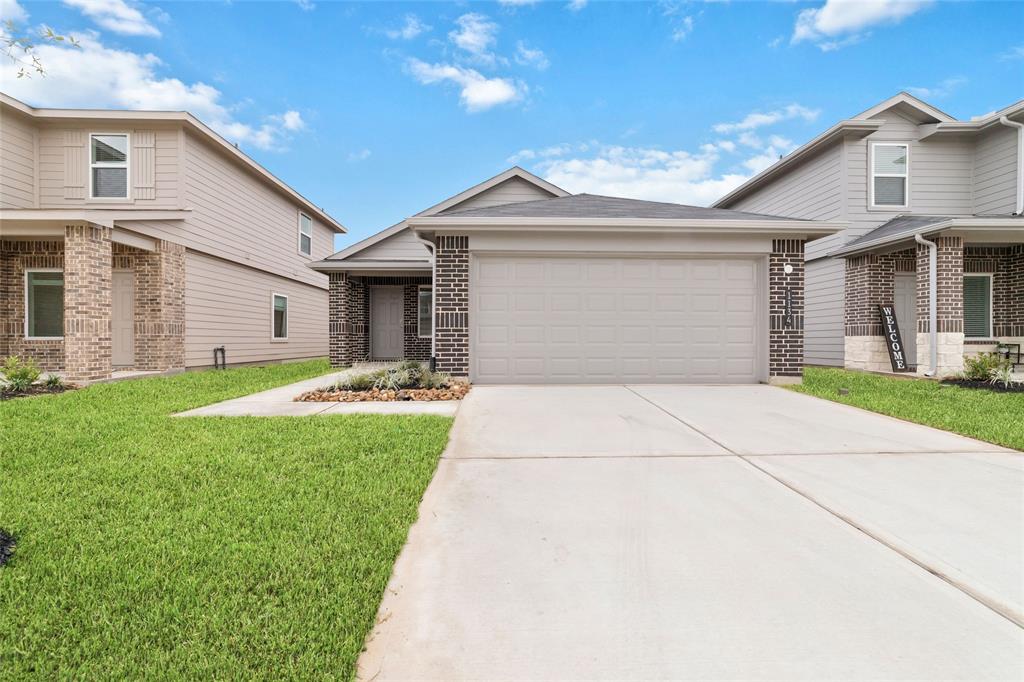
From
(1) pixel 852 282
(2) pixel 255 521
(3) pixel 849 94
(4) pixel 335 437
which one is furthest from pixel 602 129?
(2) pixel 255 521

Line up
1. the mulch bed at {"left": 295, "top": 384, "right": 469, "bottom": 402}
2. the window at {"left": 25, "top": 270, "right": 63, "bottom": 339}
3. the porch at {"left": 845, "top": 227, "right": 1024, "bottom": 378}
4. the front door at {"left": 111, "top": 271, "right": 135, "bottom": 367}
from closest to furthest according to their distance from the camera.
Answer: the mulch bed at {"left": 295, "top": 384, "right": 469, "bottom": 402}, the window at {"left": 25, "top": 270, "right": 63, "bottom": 339}, the front door at {"left": 111, "top": 271, "right": 135, "bottom": 367}, the porch at {"left": 845, "top": 227, "right": 1024, "bottom": 378}

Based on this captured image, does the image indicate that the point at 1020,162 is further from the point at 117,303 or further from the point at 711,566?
the point at 117,303

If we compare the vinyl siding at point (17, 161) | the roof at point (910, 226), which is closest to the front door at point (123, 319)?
the vinyl siding at point (17, 161)

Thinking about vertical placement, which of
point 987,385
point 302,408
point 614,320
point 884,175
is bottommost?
point 302,408

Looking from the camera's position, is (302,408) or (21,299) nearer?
(302,408)

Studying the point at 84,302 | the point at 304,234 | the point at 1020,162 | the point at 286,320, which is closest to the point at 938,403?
the point at 1020,162

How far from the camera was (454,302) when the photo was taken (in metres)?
8.74

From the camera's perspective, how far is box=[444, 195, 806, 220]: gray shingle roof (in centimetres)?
876

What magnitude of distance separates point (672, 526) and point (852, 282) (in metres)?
12.4

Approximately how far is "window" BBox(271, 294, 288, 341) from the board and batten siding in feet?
56.6

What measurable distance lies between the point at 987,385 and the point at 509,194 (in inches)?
453

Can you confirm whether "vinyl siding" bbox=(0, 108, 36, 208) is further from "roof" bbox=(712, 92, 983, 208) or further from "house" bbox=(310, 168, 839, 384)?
"roof" bbox=(712, 92, 983, 208)

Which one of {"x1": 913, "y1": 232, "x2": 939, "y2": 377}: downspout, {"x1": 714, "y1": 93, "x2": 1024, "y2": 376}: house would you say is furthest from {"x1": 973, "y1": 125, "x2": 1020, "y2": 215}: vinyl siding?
{"x1": 913, "y1": 232, "x2": 939, "y2": 377}: downspout

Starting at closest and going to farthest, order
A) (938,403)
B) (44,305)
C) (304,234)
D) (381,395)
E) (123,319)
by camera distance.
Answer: (938,403), (381,395), (44,305), (123,319), (304,234)
